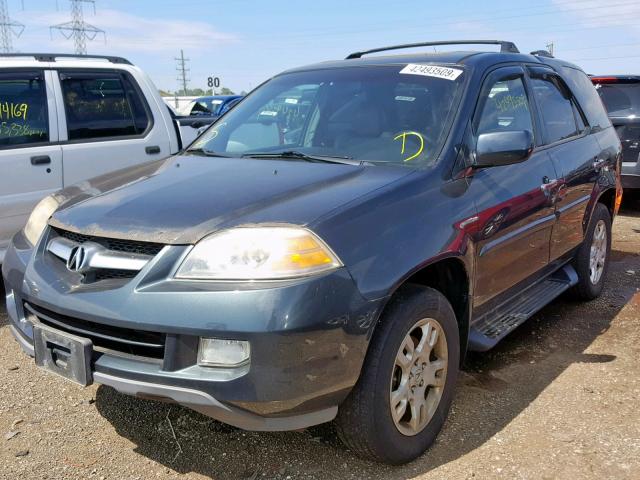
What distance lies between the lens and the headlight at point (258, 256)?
222cm

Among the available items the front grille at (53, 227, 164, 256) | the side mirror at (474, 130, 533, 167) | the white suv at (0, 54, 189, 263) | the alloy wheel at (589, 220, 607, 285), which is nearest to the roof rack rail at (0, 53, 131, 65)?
A: the white suv at (0, 54, 189, 263)

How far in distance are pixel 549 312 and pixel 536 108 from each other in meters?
1.63

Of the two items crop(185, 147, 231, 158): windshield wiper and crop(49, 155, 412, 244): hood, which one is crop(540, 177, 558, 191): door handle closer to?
crop(49, 155, 412, 244): hood

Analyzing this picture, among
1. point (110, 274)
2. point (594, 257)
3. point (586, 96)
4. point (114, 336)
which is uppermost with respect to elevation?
point (586, 96)

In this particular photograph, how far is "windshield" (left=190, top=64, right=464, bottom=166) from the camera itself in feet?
10.2

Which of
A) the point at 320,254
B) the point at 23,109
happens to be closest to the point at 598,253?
the point at 320,254

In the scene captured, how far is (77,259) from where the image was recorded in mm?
2494

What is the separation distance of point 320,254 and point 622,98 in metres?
7.46

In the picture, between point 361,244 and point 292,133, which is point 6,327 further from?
point 361,244

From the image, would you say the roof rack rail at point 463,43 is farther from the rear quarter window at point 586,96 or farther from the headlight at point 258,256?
the headlight at point 258,256

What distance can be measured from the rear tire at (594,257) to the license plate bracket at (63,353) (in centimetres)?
352

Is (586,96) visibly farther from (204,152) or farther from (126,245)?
(126,245)

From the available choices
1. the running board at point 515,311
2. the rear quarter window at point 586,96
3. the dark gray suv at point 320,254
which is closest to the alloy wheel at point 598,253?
the running board at point 515,311

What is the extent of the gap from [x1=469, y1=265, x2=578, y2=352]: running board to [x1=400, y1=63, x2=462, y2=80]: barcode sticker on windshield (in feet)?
4.16
